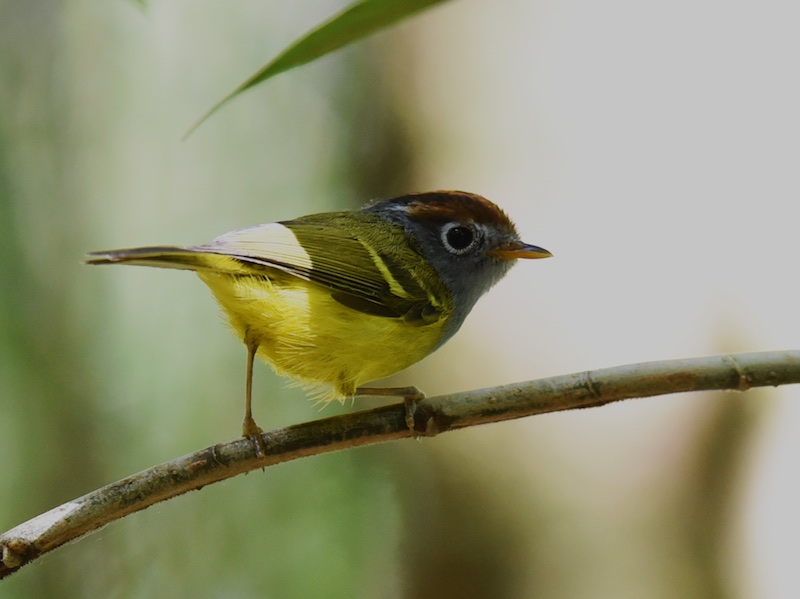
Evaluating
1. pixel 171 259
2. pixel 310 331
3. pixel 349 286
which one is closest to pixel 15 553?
pixel 171 259

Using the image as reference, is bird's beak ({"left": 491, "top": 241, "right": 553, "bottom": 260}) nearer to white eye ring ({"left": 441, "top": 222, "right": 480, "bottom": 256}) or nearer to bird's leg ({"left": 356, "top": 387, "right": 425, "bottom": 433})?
white eye ring ({"left": 441, "top": 222, "right": 480, "bottom": 256})

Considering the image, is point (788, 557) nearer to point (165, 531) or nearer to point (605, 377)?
point (605, 377)

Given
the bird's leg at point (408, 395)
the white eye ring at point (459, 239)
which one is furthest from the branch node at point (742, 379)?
the white eye ring at point (459, 239)

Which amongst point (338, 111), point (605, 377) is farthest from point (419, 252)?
point (338, 111)

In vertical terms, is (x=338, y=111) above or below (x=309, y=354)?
above

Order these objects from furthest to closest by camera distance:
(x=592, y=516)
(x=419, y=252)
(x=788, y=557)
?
(x=592, y=516) → (x=788, y=557) → (x=419, y=252)

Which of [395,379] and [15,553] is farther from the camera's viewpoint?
[395,379]

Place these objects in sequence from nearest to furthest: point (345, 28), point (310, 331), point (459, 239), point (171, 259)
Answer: point (345, 28) → point (171, 259) → point (310, 331) → point (459, 239)

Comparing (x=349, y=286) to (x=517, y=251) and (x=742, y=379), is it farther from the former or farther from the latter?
(x=742, y=379)
